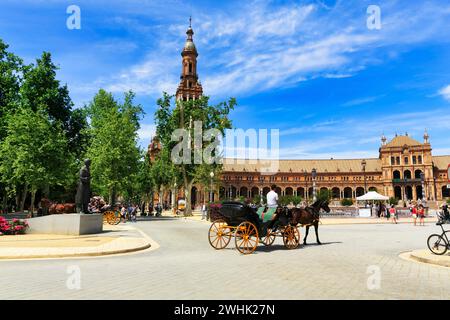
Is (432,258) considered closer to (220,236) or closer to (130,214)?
(220,236)

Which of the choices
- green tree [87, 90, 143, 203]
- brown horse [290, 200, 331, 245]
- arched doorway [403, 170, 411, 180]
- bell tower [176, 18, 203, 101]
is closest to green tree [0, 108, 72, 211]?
green tree [87, 90, 143, 203]

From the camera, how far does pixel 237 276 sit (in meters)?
7.82

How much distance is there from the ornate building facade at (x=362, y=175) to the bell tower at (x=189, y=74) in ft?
125

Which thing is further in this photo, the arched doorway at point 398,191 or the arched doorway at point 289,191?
the arched doorway at point 289,191

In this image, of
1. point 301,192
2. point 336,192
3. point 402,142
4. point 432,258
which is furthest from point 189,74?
point 432,258

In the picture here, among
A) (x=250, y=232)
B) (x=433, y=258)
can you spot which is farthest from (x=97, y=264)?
(x=433, y=258)

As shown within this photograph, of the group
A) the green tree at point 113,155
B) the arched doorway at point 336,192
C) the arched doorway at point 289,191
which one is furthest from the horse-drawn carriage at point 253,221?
the arched doorway at point 336,192

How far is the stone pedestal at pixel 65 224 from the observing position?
704 inches

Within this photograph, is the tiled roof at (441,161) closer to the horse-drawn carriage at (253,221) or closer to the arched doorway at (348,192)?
the arched doorway at (348,192)

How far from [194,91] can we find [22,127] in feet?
213

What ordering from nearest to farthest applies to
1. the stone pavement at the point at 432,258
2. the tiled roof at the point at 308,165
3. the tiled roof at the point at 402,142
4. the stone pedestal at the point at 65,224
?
the stone pavement at the point at 432,258 < the stone pedestal at the point at 65,224 < the tiled roof at the point at 402,142 < the tiled roof at the point at 308,165

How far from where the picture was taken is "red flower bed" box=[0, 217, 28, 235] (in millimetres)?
17359

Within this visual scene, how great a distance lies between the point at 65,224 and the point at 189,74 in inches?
3131
